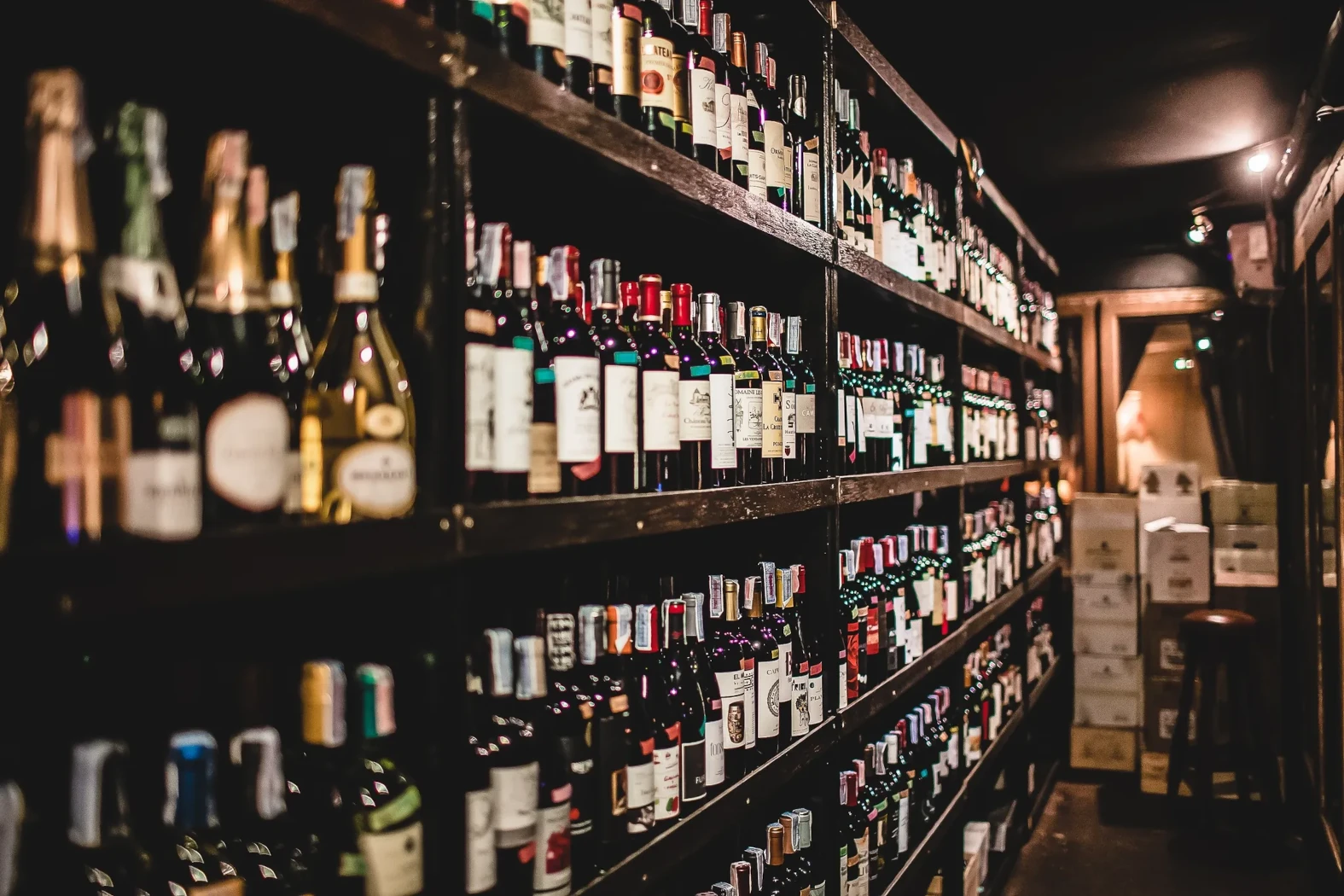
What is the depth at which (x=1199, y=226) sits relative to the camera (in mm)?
5109

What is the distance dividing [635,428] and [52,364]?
2.34 feet

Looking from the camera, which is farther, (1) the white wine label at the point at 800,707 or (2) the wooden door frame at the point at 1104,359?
(2) the wooden door frame at the point at 1104,359

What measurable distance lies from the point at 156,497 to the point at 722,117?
1167 millimetres

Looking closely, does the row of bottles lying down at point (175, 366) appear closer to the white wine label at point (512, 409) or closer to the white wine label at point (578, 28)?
the white wine label at point (512, 409)

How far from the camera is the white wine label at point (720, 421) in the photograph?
5.08 feet

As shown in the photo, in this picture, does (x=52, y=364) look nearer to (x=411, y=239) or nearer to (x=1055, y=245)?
(x=411, y=239)

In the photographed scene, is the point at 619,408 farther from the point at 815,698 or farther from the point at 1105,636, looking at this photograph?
the point at 1105,636

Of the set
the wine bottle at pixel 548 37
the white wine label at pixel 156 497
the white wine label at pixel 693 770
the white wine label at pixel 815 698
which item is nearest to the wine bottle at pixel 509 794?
the white wine label at pixel 693 770

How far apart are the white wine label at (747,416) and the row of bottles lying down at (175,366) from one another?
70 centimetres

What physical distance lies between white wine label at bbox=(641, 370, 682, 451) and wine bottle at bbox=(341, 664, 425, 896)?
539mm

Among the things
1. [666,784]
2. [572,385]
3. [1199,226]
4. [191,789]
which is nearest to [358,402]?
[572,385]

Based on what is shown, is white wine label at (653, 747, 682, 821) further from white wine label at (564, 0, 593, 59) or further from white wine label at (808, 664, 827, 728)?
white wine label at (564, 0, 593, 59)

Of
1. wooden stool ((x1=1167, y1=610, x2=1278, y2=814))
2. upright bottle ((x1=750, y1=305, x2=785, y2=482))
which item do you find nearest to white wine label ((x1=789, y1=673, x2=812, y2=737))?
upright bottle ((x1=750, y1=305, x2=785, y2=482))

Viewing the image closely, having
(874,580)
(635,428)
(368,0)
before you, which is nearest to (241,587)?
(368,0)
